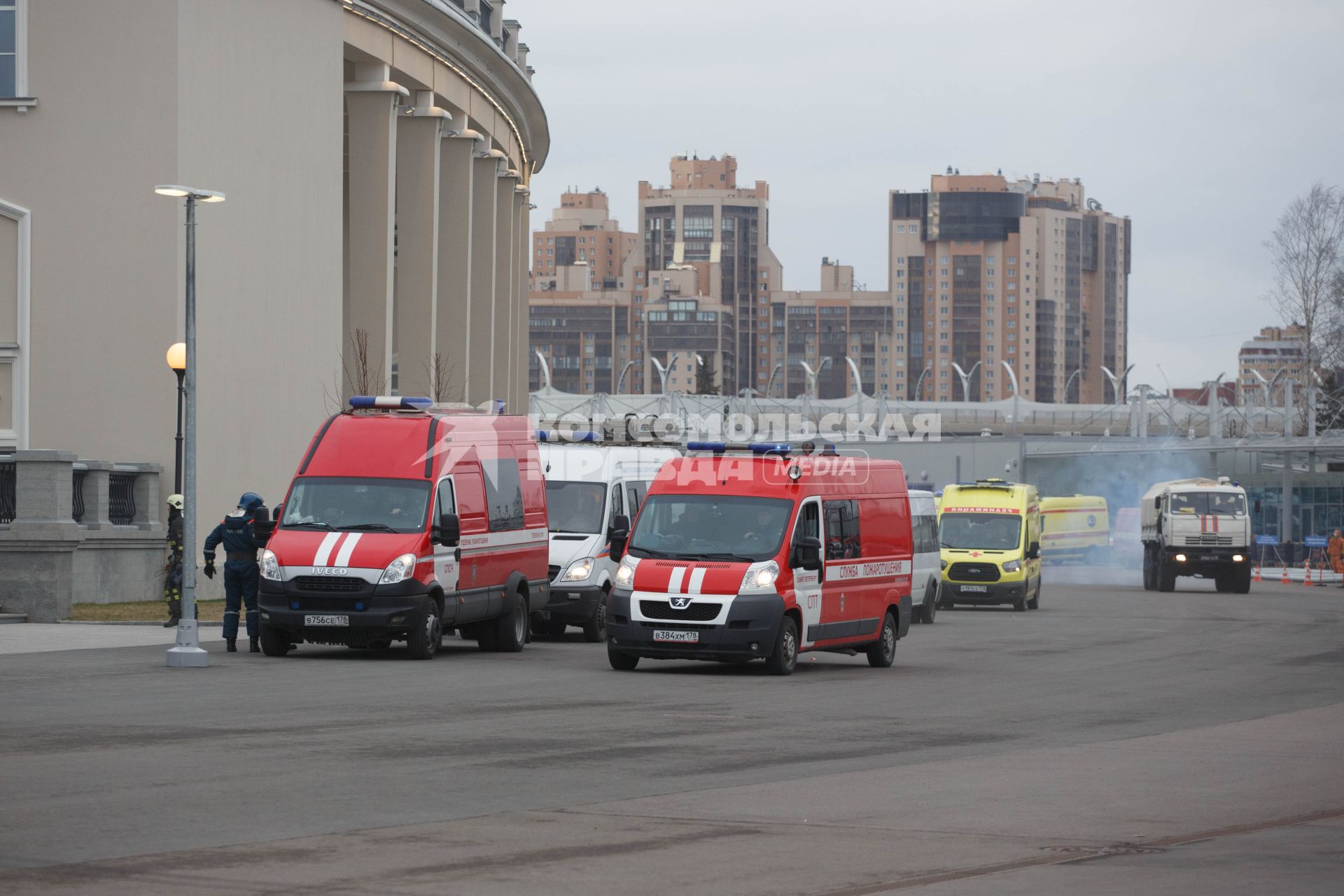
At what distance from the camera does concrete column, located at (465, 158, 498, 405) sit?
5512cm

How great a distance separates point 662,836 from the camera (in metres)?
9.54

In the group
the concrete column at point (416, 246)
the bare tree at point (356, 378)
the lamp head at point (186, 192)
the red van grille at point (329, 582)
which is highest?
the concrete column at point (416, 246)

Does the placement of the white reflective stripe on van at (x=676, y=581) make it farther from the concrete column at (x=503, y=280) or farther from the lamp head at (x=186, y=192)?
the concrete column at (x=503, y=280)

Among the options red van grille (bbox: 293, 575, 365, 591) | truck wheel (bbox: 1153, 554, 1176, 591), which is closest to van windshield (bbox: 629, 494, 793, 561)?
red van grille (bbox: 293, 575, 365, 591)

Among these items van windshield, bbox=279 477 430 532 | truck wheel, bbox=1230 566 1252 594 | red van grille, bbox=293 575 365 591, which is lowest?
truck wheel, bbox=1230 566 1252 594

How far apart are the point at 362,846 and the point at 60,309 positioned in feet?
84.9

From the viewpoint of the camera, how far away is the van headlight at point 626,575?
20.3m

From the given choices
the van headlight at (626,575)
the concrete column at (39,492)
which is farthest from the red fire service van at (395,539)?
the concrete column at (39,492)

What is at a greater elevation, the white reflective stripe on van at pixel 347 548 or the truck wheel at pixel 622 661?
the white reflective stripe on van at pixel 347 548

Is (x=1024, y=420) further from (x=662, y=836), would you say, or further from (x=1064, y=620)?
(x=662, y=836)

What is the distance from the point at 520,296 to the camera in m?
66.2

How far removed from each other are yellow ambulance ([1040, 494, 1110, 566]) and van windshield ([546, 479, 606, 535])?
41.6 m

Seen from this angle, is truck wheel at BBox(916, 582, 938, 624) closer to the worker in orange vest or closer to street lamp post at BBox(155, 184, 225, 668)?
street lamp post at BBox(155, 184, 225, 668)

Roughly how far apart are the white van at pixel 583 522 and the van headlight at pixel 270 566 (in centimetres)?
565
